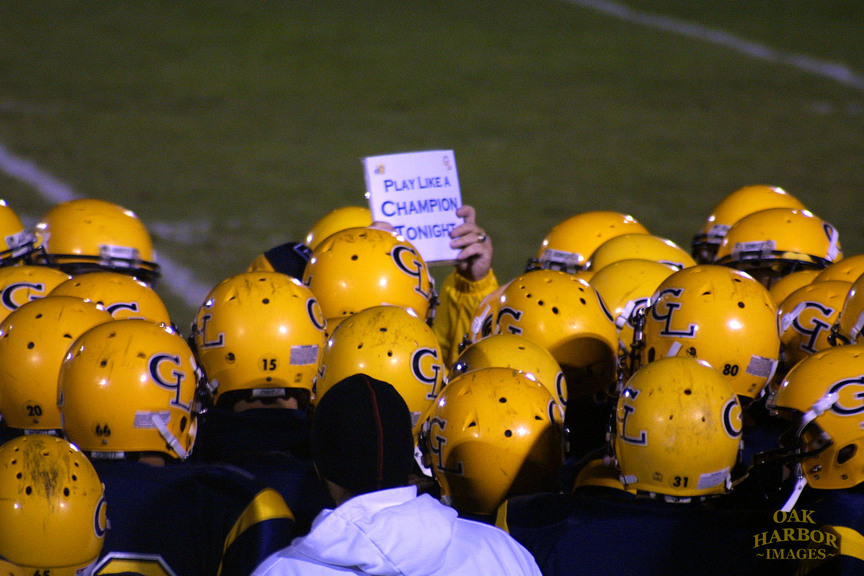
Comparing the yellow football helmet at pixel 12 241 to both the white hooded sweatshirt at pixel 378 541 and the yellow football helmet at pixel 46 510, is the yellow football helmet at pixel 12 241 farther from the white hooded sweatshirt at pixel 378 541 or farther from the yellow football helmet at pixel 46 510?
the white hooded sweatshirt at pixel 378 541

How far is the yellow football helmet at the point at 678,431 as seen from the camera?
3592mm

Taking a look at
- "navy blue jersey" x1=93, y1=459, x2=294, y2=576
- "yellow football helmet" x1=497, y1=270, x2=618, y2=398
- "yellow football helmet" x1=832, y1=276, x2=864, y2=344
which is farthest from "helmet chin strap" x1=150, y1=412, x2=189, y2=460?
"yellow football helmet" x1=832, y1=276, x2=864, y2=344

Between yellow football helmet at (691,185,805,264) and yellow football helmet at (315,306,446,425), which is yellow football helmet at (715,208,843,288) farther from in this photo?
yellow football helmet at (315,306,446,425)

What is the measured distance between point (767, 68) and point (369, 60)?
572 cm

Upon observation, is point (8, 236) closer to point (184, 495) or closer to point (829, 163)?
point (184, 495)

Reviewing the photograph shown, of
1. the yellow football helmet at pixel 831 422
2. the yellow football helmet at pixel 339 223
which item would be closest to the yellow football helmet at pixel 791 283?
the yellow football helmet at pixel 831 422

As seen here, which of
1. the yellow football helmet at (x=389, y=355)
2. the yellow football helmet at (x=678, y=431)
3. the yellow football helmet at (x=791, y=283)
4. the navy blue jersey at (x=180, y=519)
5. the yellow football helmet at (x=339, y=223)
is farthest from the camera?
the yellow football helmet at (x=339, y=223)

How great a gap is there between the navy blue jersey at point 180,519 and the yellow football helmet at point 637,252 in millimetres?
2498

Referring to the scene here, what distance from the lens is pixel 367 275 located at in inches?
192

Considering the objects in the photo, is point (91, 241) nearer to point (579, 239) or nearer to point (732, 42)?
point (579, 239)

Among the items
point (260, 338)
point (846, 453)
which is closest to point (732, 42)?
point (260, 338)

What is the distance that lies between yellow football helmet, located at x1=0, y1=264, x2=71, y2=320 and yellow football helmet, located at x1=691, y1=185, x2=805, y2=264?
3.42 metres

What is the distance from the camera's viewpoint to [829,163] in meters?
12.3

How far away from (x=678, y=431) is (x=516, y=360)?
0.76m
